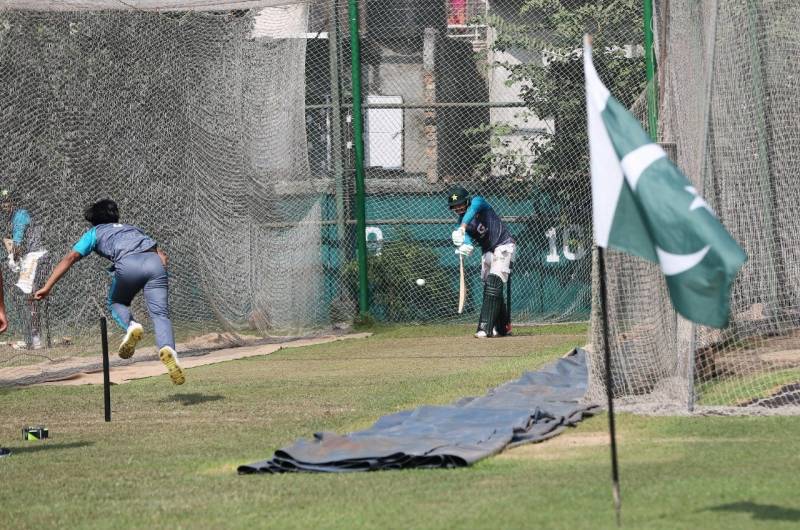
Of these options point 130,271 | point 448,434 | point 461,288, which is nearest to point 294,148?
point 461,288

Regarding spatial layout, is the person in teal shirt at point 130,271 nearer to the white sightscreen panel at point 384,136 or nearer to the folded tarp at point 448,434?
the folded tarp at point 448,434

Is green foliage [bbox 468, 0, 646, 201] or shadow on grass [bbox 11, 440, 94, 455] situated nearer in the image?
shadow on grass [bbox 11, 440, 94, 455]

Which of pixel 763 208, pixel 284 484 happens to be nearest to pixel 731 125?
pixel 763 208

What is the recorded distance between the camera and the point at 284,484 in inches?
310

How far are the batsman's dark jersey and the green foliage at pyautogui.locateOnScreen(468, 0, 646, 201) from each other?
205 centimetres

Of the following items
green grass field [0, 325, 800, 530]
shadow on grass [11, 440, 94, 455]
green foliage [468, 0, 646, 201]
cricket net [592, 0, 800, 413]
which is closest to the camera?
green grass field [0, 325, 800, 530]

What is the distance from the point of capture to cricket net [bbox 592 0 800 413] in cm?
1077

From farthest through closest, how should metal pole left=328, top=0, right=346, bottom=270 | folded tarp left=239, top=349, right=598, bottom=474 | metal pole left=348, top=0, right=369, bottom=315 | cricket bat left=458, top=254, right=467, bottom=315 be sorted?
metal pole left=328, top=0, right=346, bottom=270
metal pole left=348, top=0, right=369, bottom=315
cricket bat left=458, top=254, right=467, bottom=315
folded tarp left=239, top=349, right=598, bottom=474

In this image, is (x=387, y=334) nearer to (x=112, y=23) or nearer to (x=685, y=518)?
(x=112, y=23)

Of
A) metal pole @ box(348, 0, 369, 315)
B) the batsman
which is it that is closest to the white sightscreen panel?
metal pole @ box(348, 0, 369, 315)

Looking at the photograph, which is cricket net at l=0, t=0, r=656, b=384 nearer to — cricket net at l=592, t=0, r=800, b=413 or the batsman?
the batsman

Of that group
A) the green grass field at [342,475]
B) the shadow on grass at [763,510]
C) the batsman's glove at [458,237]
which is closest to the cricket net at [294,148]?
the batsman's glove at [458,237]

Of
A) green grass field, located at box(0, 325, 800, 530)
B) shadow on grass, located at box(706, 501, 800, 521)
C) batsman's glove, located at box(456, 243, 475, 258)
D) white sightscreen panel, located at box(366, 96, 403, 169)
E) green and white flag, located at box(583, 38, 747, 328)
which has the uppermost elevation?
white sightscreen panel, located at box(366, 96, 403, 169)

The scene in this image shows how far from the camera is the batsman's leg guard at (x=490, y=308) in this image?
18734 millimetres
